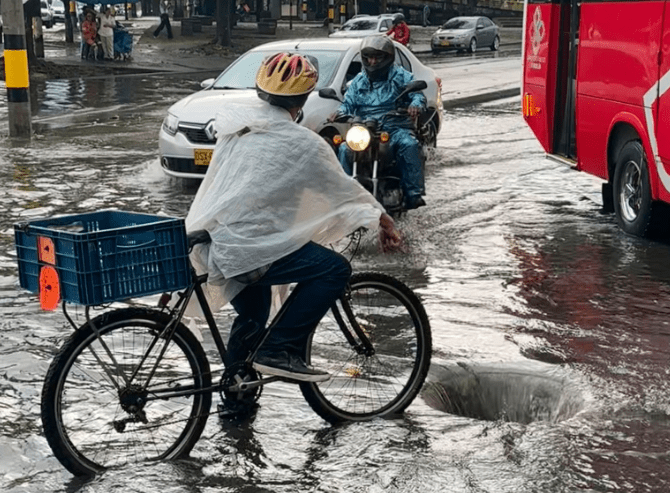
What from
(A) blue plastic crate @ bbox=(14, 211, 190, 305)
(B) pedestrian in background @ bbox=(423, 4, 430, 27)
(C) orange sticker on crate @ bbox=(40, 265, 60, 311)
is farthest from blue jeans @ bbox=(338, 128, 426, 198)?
(B) pedestrian in background @ bbox=(423, 4, 430, 27)

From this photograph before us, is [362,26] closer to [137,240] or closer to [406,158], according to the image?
[406,158]

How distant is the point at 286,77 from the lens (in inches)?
198

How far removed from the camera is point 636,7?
9492mm

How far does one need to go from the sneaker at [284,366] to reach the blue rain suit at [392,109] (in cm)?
527

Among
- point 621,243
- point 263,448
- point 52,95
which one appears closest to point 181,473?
point 263,448

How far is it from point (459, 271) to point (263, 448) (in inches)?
155

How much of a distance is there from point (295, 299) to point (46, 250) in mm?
1135

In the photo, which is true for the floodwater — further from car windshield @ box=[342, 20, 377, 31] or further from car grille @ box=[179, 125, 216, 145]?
car windshield @ box=[342, 20, 377, 31]

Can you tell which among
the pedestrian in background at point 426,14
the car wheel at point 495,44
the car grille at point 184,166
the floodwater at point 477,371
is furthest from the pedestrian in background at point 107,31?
the pedestrian in background at point 426,14

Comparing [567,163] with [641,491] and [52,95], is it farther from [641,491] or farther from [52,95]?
[52,95]

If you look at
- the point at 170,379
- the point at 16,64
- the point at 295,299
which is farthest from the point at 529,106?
the point at 170,379

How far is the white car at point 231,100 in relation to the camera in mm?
12531

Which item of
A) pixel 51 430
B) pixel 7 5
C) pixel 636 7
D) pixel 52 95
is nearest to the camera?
pixel 51 430

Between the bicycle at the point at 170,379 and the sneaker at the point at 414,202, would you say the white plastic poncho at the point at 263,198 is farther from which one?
the sneaker at the point at 414,202
